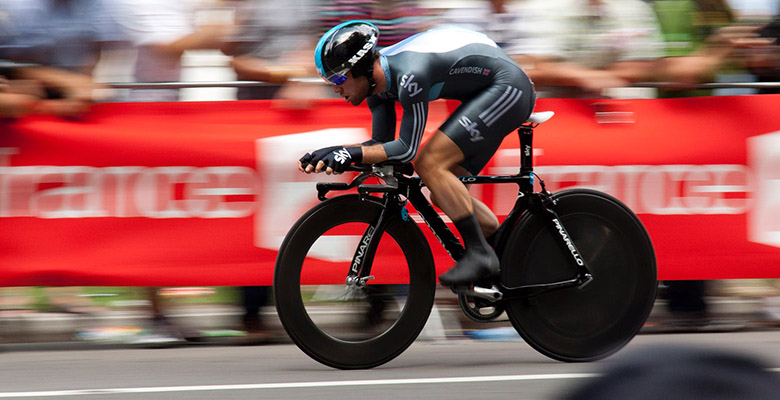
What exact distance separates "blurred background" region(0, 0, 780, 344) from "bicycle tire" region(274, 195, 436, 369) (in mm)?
1304

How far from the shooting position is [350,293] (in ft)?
17.3

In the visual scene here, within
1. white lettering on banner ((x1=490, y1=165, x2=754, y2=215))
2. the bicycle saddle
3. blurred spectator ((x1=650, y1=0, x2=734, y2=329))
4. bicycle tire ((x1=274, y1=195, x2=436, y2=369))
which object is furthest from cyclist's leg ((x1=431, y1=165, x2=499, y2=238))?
blurred spectator ((x1=650, y1=0, x2=734, y2=329))

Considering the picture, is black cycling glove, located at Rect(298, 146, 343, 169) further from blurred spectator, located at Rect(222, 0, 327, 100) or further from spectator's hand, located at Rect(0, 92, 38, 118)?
spectator's hand, located at Rect(0, 92, 38, 118)

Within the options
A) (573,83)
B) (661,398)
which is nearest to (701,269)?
(573,83)

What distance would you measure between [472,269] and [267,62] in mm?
2392

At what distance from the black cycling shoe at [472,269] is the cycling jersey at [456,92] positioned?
480 mm

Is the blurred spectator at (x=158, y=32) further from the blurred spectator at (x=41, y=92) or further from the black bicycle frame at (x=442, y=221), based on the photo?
the black bicycle frame at (x=442, y=221)

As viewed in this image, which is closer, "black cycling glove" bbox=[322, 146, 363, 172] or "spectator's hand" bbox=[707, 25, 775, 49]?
"black cycling glove" bbox=[322, 146, 363, 172]

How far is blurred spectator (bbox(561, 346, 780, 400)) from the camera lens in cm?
169

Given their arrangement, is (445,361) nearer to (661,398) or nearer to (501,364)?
(501,364)

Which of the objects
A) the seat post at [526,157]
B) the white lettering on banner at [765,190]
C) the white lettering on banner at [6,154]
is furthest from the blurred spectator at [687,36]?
the white lettering on banner at [6,154]

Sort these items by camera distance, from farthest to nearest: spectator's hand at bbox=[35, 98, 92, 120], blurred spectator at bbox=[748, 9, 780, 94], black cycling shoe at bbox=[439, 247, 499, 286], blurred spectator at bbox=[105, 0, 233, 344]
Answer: blurred spectator at bbox=[748, 9, 780, 94], blurred spectator at bbox=[105, 0, 233, 344], spectator's hand at bbox=[35, 98, 92, 120], black cycling shoe at bbox=[439, 247, 499, 286]

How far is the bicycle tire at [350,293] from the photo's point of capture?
5121mm

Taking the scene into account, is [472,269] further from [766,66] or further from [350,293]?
[766,66]
